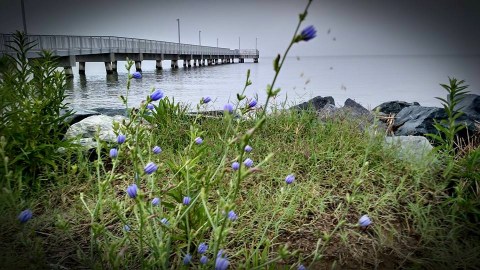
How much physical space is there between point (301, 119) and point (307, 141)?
17.4 inches

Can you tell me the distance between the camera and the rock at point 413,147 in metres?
2.45

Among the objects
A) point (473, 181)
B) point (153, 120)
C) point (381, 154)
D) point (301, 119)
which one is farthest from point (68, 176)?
point (473, 181)

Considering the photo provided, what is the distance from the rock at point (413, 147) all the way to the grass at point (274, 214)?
0.07 metres

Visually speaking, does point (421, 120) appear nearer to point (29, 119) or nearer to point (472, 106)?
point (472, 106)

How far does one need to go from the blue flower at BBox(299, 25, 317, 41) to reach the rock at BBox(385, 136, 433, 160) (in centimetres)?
195

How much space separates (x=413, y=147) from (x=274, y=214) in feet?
4.80

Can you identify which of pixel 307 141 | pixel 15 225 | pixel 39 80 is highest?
pixel 39 80

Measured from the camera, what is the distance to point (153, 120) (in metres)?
3.15

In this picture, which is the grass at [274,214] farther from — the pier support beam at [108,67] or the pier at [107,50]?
the pier support beam at [108,67]

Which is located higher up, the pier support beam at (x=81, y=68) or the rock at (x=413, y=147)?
the pier support beam at (x=81, y=68)

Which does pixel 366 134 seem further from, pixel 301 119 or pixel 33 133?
pixel 33 133

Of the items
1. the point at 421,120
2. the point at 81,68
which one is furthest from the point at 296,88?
the point at 81,68

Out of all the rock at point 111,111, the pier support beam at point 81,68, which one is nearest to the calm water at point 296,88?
the rock at point 111,111

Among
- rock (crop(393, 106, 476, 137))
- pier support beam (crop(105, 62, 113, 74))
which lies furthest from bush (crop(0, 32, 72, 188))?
pier support beam (crop(105, 62, 113, 74))
